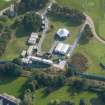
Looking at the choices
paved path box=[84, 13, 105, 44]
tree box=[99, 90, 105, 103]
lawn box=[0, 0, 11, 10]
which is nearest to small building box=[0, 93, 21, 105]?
tree box=[99, 90, 105, 103]

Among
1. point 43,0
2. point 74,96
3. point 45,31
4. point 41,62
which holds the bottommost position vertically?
point 74,96

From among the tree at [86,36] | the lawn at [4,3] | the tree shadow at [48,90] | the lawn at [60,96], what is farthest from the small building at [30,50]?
the lawn at [4,3]

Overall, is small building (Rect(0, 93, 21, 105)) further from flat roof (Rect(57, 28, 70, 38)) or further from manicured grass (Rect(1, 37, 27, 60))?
flat roof (Rect(57, 28, 70, 38))

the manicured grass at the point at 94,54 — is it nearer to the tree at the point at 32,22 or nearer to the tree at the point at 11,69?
the tree at the point at 32,22

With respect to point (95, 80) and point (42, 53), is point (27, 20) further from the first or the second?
point (95, 80)

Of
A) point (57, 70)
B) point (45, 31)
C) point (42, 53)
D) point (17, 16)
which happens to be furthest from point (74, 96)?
point (17, 16)
